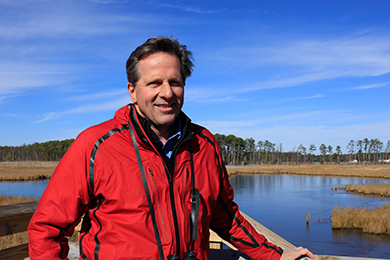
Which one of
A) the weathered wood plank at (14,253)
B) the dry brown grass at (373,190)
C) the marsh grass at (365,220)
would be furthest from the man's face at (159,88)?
the dry brown grass at (373,190)

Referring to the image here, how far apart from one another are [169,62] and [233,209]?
98 centimetres

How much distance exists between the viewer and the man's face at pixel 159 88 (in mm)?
1632

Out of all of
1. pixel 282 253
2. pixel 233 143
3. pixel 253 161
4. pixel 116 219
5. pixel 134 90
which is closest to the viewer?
pixel 116 219

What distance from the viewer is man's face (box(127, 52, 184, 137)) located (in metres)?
1.63

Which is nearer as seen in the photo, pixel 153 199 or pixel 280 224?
pixel 153 199

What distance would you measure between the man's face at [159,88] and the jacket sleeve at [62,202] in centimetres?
42

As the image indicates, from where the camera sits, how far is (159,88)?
164 cm

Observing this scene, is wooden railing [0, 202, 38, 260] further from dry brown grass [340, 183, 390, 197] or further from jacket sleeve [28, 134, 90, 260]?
dry brown grass [340, 183, 390, 197]

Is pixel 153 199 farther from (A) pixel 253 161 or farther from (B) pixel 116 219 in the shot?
(A) pixel 253 161

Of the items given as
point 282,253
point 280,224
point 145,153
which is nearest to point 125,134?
point 145,153

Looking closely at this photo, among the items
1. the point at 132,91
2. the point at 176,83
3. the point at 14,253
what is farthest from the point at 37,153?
the point at 176,83

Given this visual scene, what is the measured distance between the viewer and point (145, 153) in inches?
61.1

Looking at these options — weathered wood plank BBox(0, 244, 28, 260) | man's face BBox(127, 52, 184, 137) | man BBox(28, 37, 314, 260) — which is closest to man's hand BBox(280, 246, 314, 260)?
man BBox(28, 37, 314, 260)

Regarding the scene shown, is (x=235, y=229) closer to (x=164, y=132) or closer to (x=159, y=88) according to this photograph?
(x=164, y=132)
